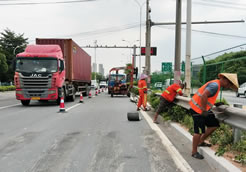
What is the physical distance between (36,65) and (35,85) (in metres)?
1.13

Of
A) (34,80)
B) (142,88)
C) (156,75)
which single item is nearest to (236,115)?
(142,88)

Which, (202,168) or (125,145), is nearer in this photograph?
(202,168)

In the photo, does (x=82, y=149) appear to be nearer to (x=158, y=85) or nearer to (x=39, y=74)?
(x=39, y=74)

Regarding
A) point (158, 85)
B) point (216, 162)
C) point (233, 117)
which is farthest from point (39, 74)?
point (158, 85)

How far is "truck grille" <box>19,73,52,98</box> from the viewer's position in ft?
43.8

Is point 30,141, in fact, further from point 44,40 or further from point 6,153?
point 44,40

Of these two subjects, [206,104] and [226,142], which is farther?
[226,142]

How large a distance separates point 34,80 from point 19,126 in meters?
5.91

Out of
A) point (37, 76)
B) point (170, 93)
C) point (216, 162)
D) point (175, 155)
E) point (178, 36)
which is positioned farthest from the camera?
point (37, 76)

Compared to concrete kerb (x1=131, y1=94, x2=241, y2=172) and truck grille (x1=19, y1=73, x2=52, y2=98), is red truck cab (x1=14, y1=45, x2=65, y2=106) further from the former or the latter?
concrete kerb (x1=131, y1=94, x2=241, y2=172)

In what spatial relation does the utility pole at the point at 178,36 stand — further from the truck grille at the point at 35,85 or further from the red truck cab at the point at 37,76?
the truck grille at the point at 35,85

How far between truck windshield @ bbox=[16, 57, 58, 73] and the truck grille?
0.40 m

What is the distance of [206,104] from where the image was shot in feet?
14.0

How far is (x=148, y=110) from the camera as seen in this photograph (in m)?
12.2
